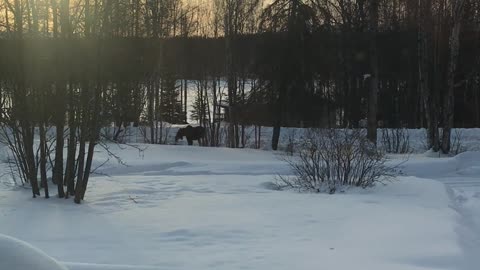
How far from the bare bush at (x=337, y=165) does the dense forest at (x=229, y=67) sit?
11.6 ft

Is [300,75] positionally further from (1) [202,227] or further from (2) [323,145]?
(1) [202,227]

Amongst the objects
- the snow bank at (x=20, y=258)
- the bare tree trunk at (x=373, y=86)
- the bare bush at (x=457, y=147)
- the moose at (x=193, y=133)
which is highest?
the bare tree trunk at (x=373, y=86)

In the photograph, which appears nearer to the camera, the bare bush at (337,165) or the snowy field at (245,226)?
the snowy field at (245,226)

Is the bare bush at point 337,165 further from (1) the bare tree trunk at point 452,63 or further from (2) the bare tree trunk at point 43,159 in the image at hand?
(1) the bare tree trunk at point 452,63

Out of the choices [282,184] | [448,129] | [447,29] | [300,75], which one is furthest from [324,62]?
[282,184]

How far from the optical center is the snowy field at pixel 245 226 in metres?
4.84

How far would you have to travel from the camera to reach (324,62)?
1040 inches

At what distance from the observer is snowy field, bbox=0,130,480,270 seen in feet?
15.9

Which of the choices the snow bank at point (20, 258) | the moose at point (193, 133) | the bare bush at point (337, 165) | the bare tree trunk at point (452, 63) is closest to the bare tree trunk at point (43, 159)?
the bare bush at point (337, 165)

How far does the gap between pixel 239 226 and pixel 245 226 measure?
2.6 inches

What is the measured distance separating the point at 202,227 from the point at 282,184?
4537 millimetres

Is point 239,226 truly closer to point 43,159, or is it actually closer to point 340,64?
point 43,159

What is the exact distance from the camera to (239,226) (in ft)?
20.7

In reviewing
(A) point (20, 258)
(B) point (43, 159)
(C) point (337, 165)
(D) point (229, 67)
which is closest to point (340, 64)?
(D) point (229, 67)
